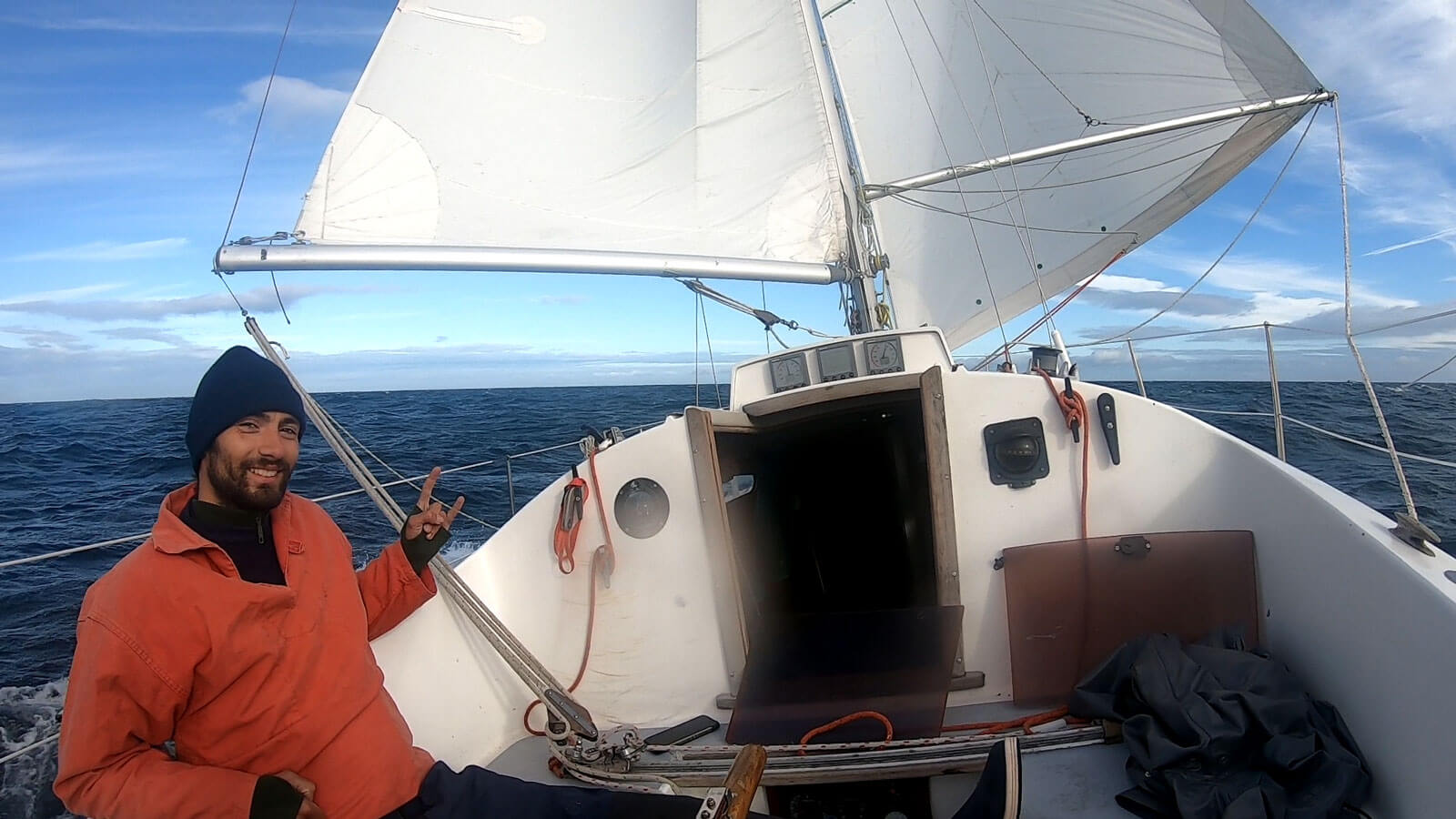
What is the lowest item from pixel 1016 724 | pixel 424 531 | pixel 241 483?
pixel 1016 724

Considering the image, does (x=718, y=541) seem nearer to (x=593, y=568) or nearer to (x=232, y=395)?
(x=593, y=568)

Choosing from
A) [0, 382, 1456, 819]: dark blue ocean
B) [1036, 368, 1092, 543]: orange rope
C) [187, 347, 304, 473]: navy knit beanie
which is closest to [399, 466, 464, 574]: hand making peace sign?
[187, 347, 304, 473]: navy knit beanie

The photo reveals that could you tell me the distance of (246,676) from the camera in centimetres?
192

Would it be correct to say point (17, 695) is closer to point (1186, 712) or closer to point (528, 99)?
point (528, 99)

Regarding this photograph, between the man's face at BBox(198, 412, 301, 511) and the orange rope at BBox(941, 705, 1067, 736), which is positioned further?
the orange rope at BBox(941, 705, 1067, 736)

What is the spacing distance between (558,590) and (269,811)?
5.96 ft

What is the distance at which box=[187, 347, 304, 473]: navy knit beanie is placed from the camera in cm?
197

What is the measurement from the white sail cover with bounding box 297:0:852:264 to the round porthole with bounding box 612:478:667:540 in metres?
1.52

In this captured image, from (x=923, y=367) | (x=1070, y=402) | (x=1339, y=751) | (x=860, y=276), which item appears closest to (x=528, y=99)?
(x=860, y=276)

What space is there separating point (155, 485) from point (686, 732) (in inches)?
554

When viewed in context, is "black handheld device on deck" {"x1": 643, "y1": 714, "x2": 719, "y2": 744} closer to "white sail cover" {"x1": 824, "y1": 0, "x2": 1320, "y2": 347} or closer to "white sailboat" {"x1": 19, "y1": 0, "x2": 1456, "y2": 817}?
"white sailboat" {"x1": 19, "y1": 0, "x2": 1456, "y2": 817}

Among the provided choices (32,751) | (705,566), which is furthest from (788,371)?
(32,751)

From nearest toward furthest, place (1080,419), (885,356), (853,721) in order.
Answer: (853,721)
(1080,419)
(885,356)

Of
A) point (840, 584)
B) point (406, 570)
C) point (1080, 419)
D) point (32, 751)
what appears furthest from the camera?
point (840, 584)
